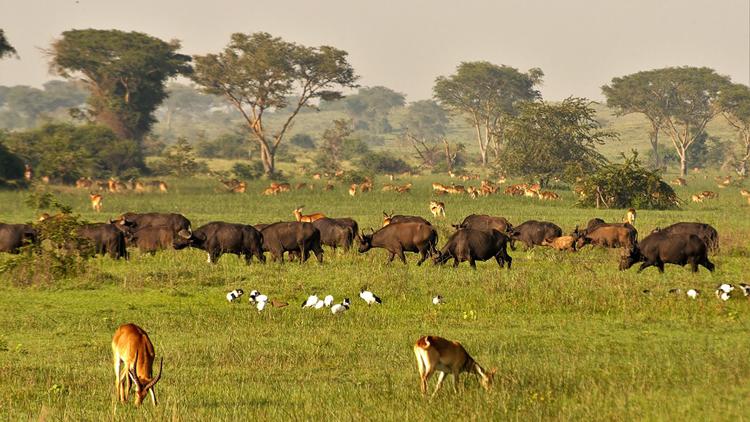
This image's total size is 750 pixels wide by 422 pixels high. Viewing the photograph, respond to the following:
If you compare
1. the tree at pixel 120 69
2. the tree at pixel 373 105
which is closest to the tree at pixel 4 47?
the tree at pixel 120 69

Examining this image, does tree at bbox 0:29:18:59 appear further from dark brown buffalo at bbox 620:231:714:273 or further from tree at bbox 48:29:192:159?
dark brown buffalo at bbox 620:231:714:273

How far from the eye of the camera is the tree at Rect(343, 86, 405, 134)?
557ft

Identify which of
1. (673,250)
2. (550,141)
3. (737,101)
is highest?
(737,101)

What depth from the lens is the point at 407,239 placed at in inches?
1006

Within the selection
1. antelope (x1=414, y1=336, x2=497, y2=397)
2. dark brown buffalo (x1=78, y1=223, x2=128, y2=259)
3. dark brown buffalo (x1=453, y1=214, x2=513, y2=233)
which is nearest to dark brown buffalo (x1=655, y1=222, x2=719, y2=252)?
dark brown buffalo (x1=453, y1=214, x2=513, y2=233)

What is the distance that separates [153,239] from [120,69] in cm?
4687

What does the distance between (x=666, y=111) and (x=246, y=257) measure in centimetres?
6888

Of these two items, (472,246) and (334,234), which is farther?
(334,234)

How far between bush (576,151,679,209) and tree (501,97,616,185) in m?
14.4

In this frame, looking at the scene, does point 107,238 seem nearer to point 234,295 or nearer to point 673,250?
point 234,295

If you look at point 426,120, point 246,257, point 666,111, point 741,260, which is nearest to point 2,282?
point 246,257

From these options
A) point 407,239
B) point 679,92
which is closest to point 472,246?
point 407,239

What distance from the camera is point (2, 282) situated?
21.3m

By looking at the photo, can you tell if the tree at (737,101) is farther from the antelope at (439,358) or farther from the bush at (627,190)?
the antelope at (439,358)
